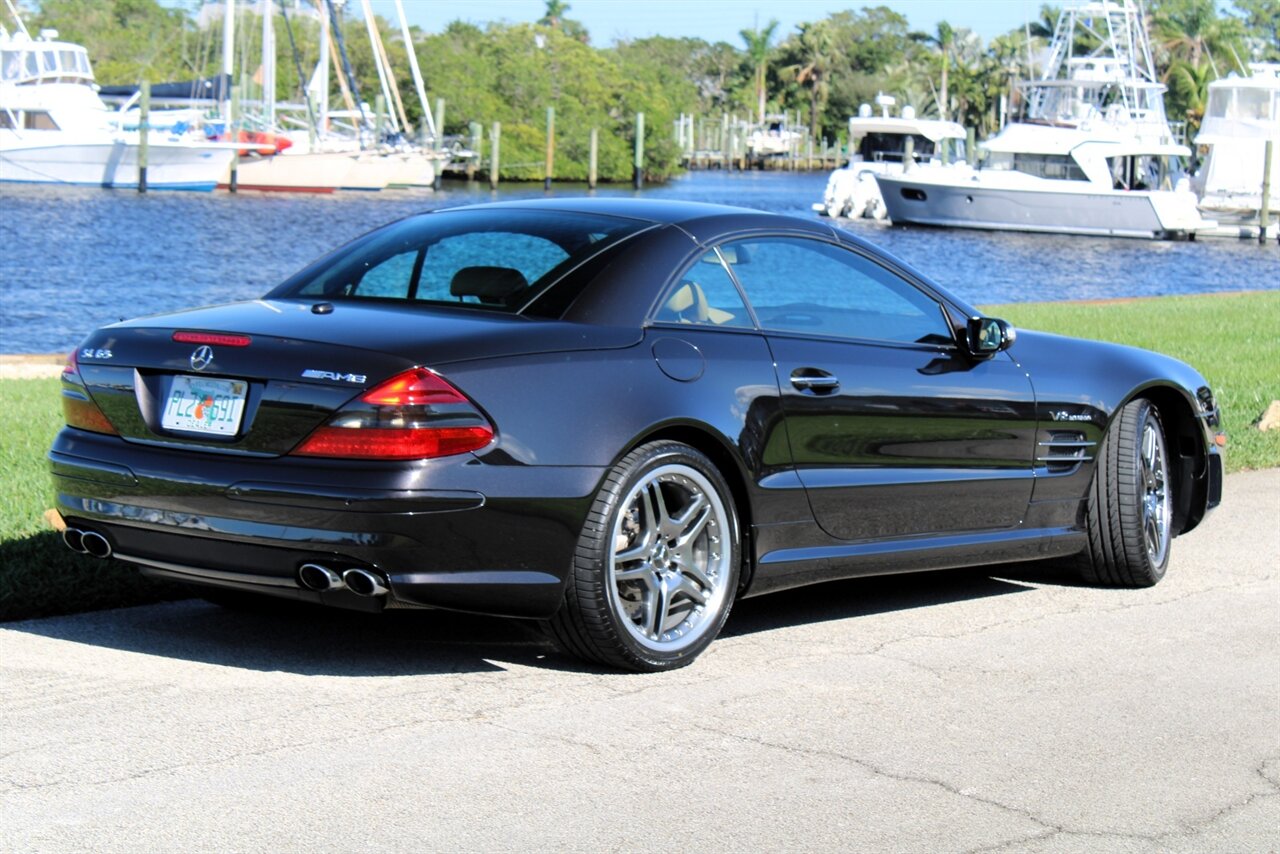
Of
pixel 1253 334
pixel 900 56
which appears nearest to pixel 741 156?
pixel 900 56

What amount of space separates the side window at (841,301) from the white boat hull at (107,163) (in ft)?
204

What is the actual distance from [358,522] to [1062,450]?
10.1ft

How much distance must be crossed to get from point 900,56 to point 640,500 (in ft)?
523

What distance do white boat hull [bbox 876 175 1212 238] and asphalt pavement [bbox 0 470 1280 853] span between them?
5166 centimetres

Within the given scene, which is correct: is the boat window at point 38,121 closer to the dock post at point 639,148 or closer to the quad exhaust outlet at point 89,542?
the dock post at point 639,148

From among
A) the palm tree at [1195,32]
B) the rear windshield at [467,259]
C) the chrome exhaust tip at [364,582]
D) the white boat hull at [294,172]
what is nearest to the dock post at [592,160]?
the white boat hull at [294,172]

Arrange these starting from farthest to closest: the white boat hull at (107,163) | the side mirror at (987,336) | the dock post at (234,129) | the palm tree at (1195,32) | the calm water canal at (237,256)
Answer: the palm tree at (1195,32) → the dock post at (234,129) → the white boat hull at (107,163) → the calm water canal at (237,256) → the side mirror at (987,336)

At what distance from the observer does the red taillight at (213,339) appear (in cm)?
521

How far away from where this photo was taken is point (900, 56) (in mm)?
160000

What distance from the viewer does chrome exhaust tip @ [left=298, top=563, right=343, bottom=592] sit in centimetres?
501

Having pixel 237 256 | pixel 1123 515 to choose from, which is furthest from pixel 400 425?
pixel 237 256

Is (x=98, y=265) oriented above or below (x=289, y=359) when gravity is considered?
below

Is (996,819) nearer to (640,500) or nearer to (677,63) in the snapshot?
(640,500)

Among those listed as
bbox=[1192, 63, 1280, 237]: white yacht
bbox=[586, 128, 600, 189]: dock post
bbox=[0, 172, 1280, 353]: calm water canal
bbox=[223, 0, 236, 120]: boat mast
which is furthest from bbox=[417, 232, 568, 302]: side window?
bbox=[586, 128, 600, 189]: dock post
